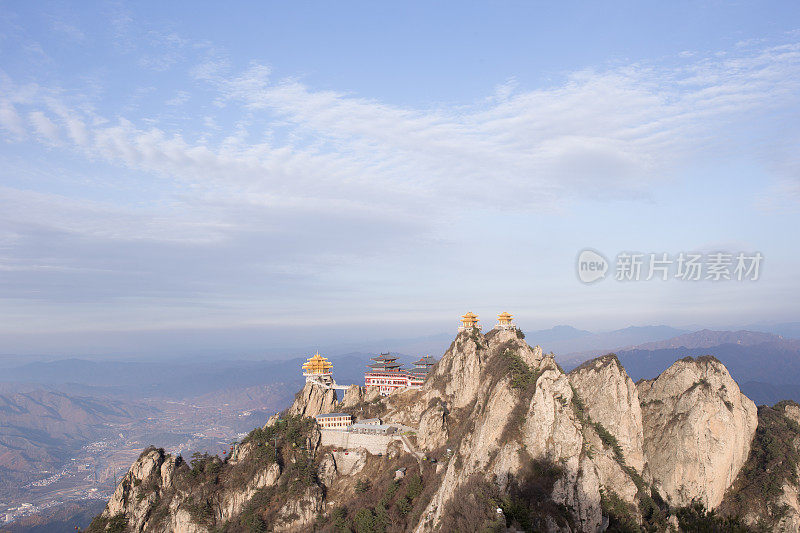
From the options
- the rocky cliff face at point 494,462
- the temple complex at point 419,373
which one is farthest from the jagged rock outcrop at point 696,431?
the temple complex at point 419,373

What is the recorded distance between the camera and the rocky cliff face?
150ft

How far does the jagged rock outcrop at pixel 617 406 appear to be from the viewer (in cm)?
5334

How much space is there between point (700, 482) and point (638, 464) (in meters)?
6.59

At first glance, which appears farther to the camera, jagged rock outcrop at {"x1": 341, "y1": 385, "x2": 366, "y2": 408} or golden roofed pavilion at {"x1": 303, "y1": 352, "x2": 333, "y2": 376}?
golden roofed pavilion at {"x1": 303, "y1": 352, "x2": 333, "y2": 376}

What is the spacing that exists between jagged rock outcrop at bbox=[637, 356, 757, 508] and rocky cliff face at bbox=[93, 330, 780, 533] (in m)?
0.13

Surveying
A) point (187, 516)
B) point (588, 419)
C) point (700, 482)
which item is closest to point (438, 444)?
point (588, 419)

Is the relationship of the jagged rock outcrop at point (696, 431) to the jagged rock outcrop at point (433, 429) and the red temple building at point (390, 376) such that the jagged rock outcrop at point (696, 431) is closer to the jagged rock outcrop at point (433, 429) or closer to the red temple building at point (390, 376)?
the jagged rock outcrop at point (433, 429)

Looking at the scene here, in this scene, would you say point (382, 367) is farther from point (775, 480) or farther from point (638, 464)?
point (775, 480)

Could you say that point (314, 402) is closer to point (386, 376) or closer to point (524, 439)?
point (386, 376)

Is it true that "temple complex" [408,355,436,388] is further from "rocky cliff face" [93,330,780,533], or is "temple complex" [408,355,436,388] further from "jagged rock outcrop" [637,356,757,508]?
"jagged rock outcrop" [637,356,757,508]

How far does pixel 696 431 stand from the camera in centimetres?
5306

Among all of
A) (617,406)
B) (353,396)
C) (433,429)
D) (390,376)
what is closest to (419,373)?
(390,376)

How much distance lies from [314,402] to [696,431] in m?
58.1

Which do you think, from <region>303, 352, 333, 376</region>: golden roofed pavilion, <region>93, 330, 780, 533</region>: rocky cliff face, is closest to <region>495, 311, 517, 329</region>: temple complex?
<region>93, 330, 780, 533</region>: rocky cliff face
